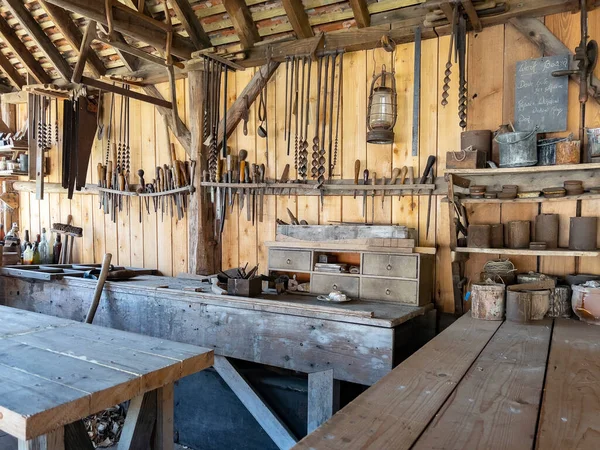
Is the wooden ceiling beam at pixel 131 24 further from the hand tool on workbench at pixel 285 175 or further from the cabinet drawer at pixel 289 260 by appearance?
the cabinet drawer at pixel 289 260

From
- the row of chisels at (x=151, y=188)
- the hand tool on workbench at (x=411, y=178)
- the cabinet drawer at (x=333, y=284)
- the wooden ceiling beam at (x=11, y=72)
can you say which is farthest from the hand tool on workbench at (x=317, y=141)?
the wooden ceiling beam at (x=11, y=72)

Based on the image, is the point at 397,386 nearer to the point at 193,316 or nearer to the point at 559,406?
the point at 559,406

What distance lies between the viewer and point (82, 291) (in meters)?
3.82

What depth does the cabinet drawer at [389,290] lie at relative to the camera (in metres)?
2.84

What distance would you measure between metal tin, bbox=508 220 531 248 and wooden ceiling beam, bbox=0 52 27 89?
16.6 ft

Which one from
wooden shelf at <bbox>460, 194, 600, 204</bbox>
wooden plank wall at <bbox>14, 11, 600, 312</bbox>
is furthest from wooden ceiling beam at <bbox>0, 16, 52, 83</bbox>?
wooden shelf at <bbox>460, 194, 600, 204</bbox>

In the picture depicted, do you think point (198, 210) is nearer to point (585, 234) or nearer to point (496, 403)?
point (585, 234)

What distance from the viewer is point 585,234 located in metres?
2.53

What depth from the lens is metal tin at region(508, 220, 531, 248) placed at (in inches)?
106

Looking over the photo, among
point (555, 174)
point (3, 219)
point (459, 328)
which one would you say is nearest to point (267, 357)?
point (459, 328)

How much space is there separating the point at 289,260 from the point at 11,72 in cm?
390

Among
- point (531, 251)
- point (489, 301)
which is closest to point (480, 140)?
point (531, 251)

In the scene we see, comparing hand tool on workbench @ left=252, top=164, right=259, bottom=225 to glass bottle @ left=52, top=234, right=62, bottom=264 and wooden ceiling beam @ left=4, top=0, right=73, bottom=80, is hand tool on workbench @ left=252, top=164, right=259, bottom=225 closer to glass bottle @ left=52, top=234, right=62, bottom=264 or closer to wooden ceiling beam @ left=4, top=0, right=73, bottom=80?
Answer: wooden ceiling beam @ left=4, top=0, right=73, bottom=80

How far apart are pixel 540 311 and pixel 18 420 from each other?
7.58 ft
